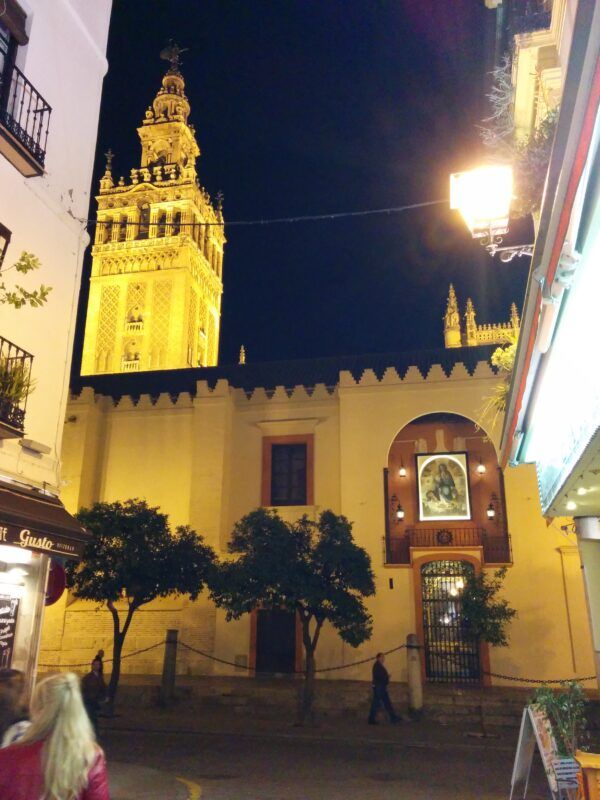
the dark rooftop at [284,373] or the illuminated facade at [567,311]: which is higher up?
the dark rooftop at [284,373]

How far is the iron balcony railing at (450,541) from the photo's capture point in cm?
1964

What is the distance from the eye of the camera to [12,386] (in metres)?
8.62

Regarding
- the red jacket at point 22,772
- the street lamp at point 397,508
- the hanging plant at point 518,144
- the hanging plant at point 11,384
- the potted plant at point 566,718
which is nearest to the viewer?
the red jacket at point 22,772

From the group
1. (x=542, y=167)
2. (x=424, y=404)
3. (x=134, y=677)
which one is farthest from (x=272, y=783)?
(x=424, y=404)

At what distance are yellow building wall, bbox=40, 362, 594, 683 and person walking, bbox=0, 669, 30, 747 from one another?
Answer: 1697 centimetres

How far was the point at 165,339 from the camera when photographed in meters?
56.0

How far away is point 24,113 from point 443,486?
1545 centimetres

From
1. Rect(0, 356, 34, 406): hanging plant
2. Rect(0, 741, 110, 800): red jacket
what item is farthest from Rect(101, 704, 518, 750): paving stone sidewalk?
Rect(0, 741, 110, 800): red jacket

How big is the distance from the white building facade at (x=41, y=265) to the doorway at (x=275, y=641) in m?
11.3

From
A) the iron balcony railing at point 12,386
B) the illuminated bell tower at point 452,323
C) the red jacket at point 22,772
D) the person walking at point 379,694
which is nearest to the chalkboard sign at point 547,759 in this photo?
the red jacket at point 22,772

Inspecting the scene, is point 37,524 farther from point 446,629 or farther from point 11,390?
point 446,629

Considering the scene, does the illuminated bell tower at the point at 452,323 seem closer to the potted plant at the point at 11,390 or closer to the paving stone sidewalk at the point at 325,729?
the paving stone sidewalk at the point at 325,729

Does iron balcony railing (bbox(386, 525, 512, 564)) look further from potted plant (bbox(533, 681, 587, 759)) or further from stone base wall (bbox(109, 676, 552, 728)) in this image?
potted plant (bbox(533, 681, 587, 759))

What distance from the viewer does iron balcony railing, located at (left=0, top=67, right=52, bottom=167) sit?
9258 mm
